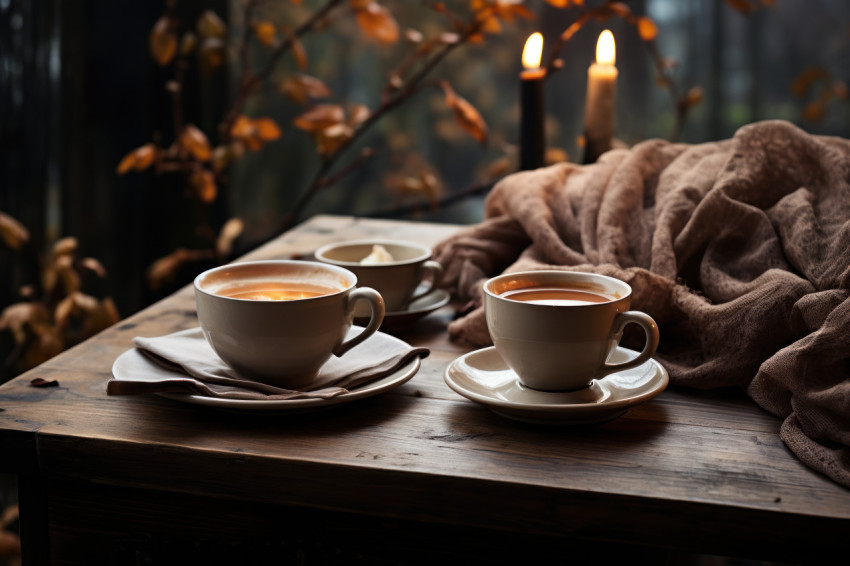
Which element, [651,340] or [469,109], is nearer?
[651,340]

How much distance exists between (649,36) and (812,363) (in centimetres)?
155

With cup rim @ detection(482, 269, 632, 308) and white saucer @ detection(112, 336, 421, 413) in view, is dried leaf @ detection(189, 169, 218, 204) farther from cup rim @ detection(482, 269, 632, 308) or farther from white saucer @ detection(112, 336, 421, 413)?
cup rim @ detection(482, 269, 632, 308)

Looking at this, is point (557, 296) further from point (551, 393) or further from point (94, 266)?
point (94, 266)

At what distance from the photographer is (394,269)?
99cm

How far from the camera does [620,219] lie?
1006 mm

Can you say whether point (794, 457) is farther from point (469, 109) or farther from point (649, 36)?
point (649, 36)

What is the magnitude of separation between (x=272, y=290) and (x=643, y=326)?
35cm

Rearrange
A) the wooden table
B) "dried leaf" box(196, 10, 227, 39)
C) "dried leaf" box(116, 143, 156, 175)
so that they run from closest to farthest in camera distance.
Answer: the wooden table, "dried leaf" box(116, 143, 156, 175), "dried leaf" box(196, 10, 227, 39)

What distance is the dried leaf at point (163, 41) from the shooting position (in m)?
1.96

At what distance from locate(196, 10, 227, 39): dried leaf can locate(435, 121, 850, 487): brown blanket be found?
1.23 metres

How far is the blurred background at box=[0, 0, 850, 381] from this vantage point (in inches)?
80.6

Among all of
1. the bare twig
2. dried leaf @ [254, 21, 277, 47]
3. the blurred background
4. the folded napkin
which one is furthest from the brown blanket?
dried leaf @ [254, 21, 277, 47]

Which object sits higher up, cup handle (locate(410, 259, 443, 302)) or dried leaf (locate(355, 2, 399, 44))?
dried leaf (locate(355, 2, 399, 44))

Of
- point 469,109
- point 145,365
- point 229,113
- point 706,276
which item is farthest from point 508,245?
point 229,113
